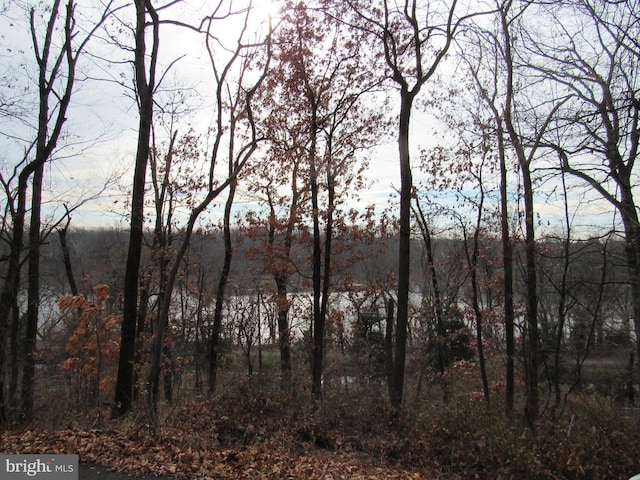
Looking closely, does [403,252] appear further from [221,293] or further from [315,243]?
[221,293]

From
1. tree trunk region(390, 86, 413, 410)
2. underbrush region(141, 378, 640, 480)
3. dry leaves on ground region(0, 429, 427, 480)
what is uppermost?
tree trunk region(390, 86, 413, 410)

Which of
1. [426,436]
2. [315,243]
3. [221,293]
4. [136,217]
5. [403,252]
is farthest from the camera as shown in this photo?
[221,293]

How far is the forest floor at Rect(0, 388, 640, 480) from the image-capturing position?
5289 mm

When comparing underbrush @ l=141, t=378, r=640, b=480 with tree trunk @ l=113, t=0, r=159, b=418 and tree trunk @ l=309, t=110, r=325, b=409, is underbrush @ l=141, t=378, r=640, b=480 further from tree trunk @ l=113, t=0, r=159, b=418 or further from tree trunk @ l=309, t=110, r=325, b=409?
tree trunk @ l=309, t=110, r=325, b=409

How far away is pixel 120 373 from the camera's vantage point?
10320 millimetres

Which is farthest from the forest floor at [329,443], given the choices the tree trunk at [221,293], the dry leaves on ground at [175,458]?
the tree trunk at [221,293]

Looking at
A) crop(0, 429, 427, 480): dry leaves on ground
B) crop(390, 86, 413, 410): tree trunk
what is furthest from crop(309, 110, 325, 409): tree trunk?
crop(0, 429, 427, 480): dry leaves on ground

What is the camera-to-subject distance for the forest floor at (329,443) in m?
5.29

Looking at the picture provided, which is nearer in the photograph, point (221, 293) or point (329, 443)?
point (329, 443)

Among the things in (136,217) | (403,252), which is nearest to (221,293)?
(136,217)

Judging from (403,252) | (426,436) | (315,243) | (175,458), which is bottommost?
(426,436)

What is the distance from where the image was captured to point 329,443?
25.5ft

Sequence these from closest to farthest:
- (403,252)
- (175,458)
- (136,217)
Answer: (175,458) → (136,217) → (403,252)

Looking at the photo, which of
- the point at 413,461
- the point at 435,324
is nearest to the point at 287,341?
the point at 435,324
